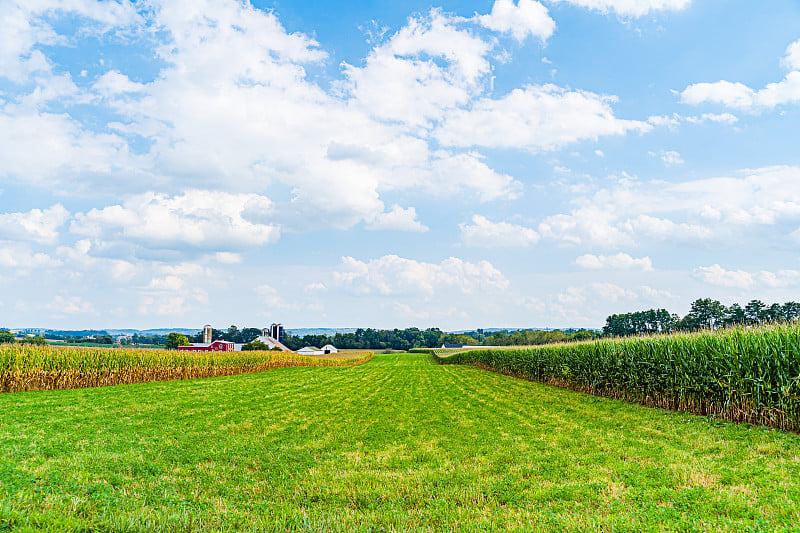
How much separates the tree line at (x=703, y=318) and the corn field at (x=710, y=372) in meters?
0.97

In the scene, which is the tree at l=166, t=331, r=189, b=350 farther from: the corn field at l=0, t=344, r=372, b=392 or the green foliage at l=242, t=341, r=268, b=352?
the corn field at l=0, t=344, r=372, b=392

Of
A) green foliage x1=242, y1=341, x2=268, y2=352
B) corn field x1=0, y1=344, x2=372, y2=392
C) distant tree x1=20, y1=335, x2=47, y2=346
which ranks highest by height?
distant tree x1=20, y1=335, x2=47, y2=346

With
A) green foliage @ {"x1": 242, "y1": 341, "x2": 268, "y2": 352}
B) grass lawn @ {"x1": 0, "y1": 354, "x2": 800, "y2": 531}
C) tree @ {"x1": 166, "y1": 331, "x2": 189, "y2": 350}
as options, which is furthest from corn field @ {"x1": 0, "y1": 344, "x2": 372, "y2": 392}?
tree @ {"x1": 166, "y1": 331, "x2": 189, "y2": 350}

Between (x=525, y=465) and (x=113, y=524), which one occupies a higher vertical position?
(x=113, y=524)

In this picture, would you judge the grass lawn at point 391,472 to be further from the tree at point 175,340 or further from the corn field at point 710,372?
the tree at point 175,340

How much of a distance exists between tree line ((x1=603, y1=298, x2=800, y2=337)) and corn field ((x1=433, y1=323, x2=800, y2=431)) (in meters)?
0.97

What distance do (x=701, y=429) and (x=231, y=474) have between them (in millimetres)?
9770

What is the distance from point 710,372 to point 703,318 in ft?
23.5

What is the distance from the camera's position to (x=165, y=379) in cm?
2544

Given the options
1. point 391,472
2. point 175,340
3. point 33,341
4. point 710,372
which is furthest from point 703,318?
point 175,340

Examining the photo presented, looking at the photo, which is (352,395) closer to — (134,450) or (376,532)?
(134,450)

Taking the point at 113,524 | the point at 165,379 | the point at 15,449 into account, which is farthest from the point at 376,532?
the point at 165,379

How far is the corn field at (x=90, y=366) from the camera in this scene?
18.1m

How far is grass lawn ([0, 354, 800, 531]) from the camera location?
15.2 ft
